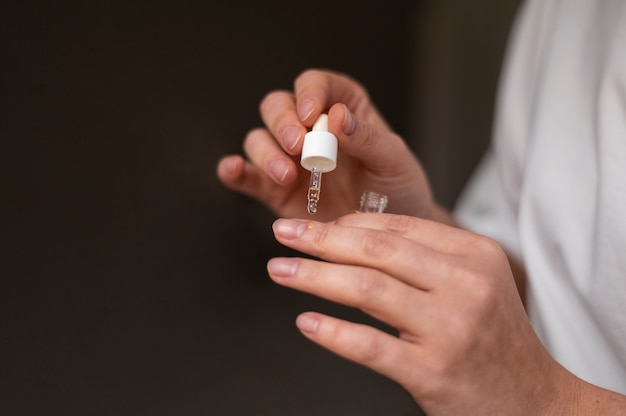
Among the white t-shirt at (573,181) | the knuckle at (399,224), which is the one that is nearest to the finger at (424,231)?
the knuckle at (399,224)

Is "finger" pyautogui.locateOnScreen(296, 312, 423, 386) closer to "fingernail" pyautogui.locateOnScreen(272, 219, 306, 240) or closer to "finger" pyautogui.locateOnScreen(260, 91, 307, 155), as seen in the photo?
"fingernail" pyautogui.locateOnScreen(272, 219, 306, 240)

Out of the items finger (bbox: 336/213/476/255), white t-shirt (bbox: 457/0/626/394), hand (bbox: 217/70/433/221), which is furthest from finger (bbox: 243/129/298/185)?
white t-shirt (bbox: 457/0/626/394)

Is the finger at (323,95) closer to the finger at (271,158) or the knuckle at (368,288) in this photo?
the finger at (271,158)

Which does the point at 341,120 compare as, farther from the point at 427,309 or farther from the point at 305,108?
the point at 427,309

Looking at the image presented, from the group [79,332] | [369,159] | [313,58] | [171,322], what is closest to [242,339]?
[171,322]

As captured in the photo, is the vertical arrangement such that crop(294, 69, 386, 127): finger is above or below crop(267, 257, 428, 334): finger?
above

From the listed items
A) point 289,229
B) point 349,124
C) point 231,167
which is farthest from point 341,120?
point 231,167
